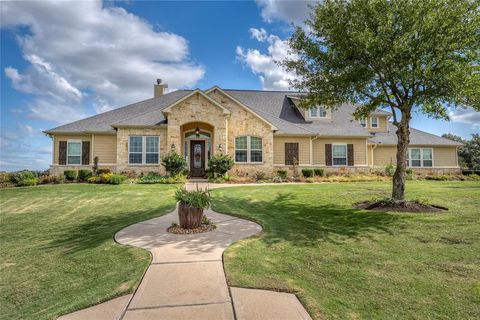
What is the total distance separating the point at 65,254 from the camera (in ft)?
19.5

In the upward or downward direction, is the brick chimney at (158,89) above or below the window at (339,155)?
above

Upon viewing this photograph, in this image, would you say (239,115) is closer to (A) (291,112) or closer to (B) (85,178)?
(A) (291,112)

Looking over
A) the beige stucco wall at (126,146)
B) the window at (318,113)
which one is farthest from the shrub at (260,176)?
the window at (318,113)

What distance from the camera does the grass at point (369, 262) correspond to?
362 centimetres

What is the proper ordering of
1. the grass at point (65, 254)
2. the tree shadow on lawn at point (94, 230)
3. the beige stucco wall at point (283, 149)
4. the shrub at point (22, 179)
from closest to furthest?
the grass at point (65, 254) < the tree shadow on lawn at point (94, 230) < the shrub at point (22, 179) < the beige stucco wall at point (283, 149)

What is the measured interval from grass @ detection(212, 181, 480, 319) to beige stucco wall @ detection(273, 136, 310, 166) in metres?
13.9

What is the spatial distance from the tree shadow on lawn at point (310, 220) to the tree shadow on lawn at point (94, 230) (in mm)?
2708

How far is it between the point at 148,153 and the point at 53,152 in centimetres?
724

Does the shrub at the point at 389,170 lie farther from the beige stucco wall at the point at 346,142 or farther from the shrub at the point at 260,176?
the shrub at the point at 260,176

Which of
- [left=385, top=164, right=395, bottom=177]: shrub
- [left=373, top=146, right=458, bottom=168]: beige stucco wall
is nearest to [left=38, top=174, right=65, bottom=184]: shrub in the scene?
[left=385, top=164, right=395, bottom=177]: shrub

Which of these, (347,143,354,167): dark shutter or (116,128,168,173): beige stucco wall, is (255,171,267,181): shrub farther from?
(347,143,354,167): dark shutter

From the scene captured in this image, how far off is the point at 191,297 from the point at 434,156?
28.7 meters

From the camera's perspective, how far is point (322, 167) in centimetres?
2336

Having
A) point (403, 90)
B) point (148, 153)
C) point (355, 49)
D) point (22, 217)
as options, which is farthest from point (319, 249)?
point (148, 153)
